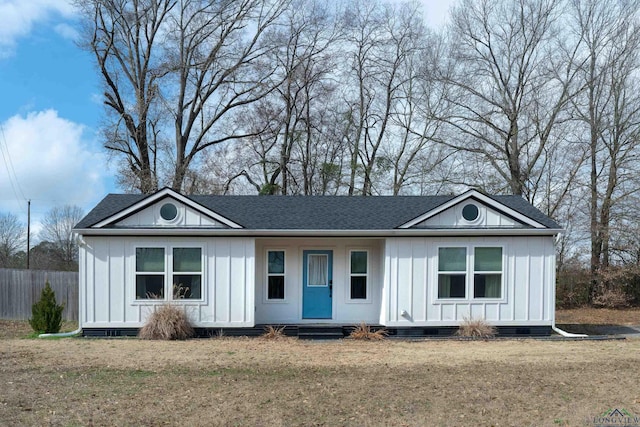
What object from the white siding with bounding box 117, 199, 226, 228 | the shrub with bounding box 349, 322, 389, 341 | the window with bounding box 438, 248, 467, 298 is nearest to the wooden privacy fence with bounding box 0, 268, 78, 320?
the white siding with bounding box 117, 199, 226, 228

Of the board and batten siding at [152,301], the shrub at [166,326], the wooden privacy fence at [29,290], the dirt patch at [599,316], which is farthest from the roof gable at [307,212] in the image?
the dirt patch at [599,316]

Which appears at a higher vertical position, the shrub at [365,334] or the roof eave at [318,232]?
the roof eave at [318,232]

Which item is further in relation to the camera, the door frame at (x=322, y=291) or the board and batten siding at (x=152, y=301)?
the door frame at (x=322, y=291)

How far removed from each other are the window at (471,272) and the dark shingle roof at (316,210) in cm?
141

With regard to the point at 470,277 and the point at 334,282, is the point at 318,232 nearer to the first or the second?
the point at 334,282

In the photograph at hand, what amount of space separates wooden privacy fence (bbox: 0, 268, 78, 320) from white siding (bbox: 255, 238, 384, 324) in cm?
808

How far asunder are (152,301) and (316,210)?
16.9 feet

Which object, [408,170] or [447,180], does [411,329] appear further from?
[408,170]

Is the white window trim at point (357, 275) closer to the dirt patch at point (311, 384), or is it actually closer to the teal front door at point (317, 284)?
the teal front door at point (317, 284)

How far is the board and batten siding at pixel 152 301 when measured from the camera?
45.5 ft

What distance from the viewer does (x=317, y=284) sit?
15273 mm

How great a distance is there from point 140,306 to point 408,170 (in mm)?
18235

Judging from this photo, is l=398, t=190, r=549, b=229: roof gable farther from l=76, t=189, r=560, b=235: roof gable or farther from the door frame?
the door frame

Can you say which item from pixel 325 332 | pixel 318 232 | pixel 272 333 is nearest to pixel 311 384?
pixel 272 333
